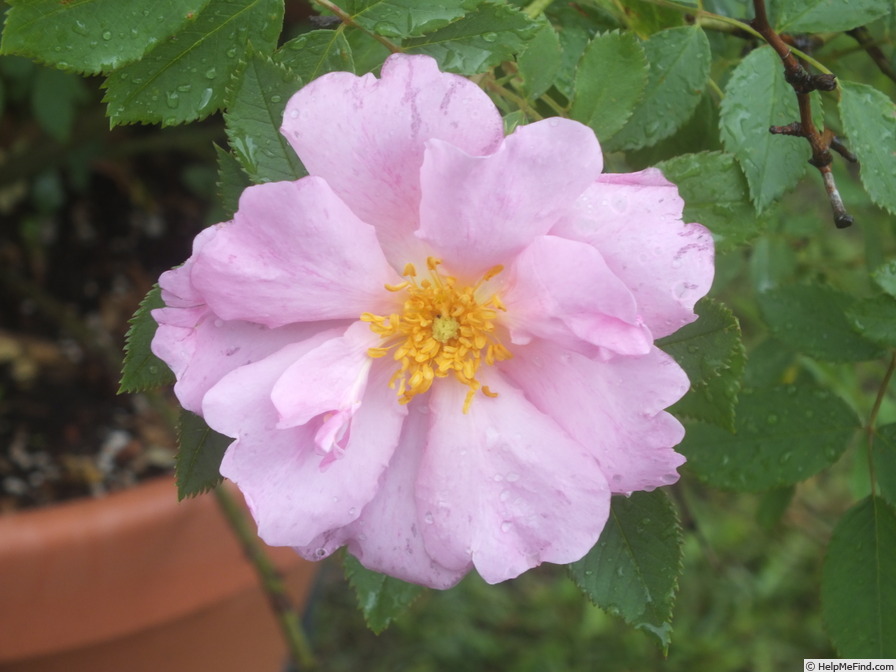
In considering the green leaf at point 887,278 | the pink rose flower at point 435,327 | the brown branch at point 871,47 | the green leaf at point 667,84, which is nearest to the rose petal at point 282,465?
the pink rose flower at point 435,327

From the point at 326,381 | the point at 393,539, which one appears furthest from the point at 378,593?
the point at 326,381

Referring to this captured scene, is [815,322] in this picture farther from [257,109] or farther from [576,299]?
[257,109]

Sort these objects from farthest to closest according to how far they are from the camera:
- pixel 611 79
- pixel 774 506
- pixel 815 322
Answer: pixel 774 506
pixel 815 322
pixel 611 79

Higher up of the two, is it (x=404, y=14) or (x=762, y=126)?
(x=404, y=14)

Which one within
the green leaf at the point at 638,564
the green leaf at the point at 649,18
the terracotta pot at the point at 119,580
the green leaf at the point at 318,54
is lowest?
the terracotta pot at the point at 119,580

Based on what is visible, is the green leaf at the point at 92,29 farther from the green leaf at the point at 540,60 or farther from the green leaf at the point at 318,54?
the green leaf at the point at 540,60

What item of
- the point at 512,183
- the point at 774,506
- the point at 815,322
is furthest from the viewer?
the point at 774,506

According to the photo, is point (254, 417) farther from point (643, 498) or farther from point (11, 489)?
point (11, 489)

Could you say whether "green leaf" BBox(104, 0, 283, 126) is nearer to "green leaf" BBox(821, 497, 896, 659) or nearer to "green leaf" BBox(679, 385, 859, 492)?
"green leaf" BBox(679, 385, 859, 492)
